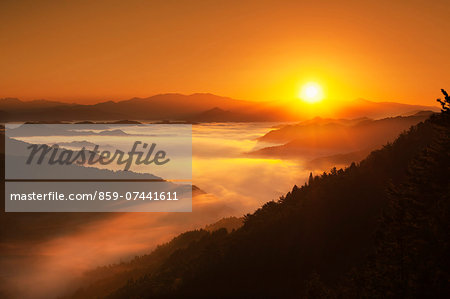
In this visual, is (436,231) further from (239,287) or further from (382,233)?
(239,287)

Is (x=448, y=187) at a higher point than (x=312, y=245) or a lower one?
higher

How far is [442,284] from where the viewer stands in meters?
17.4

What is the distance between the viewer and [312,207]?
2463 inches

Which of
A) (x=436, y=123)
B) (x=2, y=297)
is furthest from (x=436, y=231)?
(x=2, y=297)

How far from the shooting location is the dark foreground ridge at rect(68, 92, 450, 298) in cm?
1875

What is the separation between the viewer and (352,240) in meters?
49.6

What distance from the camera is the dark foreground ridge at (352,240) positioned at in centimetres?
1875

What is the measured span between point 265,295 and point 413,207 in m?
30.0

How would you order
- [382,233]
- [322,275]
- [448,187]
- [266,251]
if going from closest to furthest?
1. [448,187]
2. [382,233]
3. [322,275]
4. [266,251]

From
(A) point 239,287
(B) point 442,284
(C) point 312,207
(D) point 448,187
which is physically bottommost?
(A) point 239,287

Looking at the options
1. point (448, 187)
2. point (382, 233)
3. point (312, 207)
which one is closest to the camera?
point (448, 187)

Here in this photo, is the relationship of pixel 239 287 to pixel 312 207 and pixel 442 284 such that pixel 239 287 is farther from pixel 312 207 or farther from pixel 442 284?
pixel 442 284

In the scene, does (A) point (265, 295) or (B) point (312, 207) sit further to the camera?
(B) point (312, 207)

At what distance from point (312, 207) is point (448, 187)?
146ft
